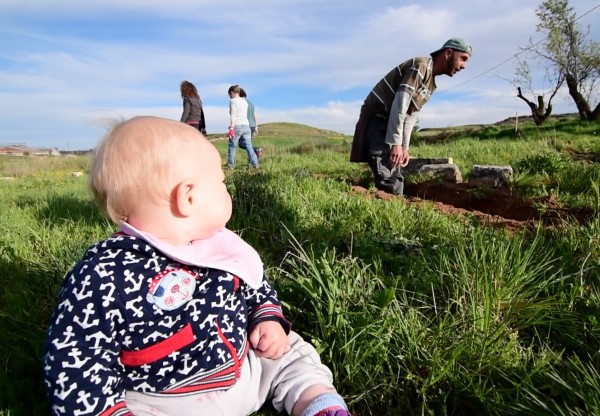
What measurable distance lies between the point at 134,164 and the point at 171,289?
40 centimetres

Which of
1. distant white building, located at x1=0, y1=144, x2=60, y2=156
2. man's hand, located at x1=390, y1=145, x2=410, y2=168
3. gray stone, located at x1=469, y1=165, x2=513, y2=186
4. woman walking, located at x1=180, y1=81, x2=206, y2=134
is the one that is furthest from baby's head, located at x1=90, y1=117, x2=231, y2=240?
distant white building, located at x1=0, y1=144, x2=60, y2=156

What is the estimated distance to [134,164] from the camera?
4.31ft

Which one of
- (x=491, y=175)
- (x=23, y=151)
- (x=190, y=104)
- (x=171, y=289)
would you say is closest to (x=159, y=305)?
(x=171, y=289)

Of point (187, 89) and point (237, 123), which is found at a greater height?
point (187, 89)

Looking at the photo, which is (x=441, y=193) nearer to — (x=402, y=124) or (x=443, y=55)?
(x=402, y=124)

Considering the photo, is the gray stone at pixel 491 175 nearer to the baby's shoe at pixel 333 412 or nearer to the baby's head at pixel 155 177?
the baby's shoe at pixel 333 412

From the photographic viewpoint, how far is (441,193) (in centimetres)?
511

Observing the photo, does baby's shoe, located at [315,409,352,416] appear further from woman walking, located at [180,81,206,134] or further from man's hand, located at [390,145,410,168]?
woman walking, located at [180,81,206,134]

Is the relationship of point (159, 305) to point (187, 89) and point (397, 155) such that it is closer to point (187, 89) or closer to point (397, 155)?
point (397, 155)

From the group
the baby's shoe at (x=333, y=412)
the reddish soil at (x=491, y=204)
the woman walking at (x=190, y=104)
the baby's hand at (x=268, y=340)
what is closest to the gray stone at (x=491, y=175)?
the reddish soil at (x=491, y=204)

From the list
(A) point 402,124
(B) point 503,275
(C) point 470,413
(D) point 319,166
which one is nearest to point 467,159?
(D) point 319,166

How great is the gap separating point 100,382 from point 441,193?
454 centimetres

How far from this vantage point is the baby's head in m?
1.32

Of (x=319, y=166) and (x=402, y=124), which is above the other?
(x=402, y=124)
